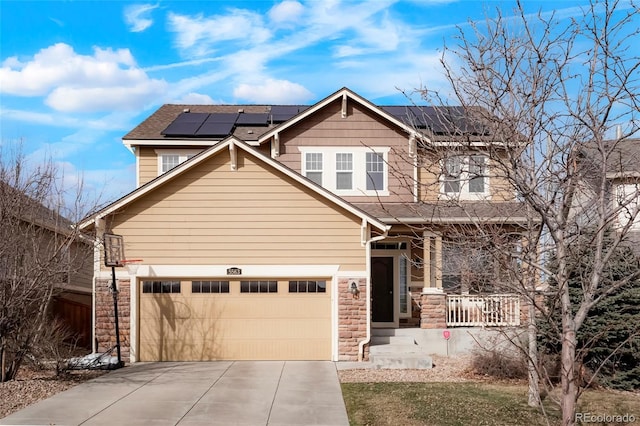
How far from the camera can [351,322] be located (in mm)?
15312

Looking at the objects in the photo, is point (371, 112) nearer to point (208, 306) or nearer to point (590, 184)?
point (208, 306)

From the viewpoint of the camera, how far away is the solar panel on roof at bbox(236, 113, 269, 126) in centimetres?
2056

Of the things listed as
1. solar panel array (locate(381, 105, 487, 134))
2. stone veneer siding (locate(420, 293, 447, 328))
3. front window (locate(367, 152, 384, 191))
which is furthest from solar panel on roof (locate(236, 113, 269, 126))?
solar panel array (locate(381, 105, 487, 134))

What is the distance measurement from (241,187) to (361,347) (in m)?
4.94

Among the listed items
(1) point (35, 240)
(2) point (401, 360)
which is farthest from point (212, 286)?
(2) point (401, 360)

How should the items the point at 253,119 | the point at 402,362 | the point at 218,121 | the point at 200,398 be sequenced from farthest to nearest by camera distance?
the point at 253,119 → the point at 218,121 → the point at 402,362 → the point at 200,398

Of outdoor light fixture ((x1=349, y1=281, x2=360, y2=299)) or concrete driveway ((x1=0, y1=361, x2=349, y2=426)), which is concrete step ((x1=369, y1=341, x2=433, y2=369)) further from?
outdoor light fixture ((x1=349, y1=281, x2=360, y2=299))

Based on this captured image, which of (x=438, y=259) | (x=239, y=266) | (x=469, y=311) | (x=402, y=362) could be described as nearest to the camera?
(x=438, y=259)

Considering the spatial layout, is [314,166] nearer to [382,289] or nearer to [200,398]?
[382,289]

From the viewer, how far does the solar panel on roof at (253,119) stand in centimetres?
2056

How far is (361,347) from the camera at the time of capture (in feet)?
50.0

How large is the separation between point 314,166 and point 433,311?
5.48 meters

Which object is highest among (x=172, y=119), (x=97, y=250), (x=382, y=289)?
(x=172, y=119)

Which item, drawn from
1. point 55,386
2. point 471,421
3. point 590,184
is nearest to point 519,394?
point 471,421
